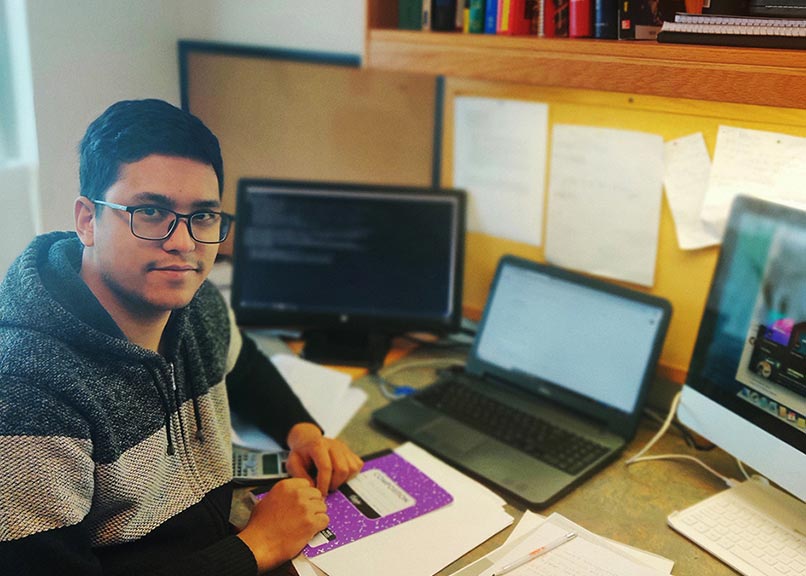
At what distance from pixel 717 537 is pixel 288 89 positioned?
1247 mm

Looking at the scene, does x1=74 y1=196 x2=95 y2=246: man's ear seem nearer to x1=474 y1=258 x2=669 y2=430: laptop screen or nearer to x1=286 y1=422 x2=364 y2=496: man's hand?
x1=286 y1=422 x2=364 y2=496: man's hand

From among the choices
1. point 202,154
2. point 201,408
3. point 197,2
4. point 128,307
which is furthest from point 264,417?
point 197,2

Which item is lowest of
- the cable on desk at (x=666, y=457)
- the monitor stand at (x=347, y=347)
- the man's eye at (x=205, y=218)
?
the cable on desk at (x=666, y=457)

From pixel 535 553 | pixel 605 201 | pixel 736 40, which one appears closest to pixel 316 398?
pixel 535 553

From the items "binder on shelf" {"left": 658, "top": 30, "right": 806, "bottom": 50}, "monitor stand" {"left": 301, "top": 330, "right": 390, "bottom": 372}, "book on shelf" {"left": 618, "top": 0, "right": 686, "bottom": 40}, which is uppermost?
"book on shelf" {"left": 618, "top": 0, "right": 686, "bottom": 40}

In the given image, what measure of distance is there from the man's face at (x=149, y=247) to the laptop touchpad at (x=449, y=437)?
52 centimetres

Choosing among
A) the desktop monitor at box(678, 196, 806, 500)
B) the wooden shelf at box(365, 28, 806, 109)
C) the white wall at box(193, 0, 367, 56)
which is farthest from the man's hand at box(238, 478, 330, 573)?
the white wall at box(193, 0, 367, 56)

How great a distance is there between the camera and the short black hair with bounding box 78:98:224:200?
77cm

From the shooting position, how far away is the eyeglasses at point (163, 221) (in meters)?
0.78

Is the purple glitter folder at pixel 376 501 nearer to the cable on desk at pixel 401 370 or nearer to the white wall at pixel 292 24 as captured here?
the cable on desk at pixel 401 370

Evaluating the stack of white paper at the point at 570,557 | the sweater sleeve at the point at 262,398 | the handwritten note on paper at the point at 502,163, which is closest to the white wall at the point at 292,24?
the handwritten note on paper at the point at 502,163

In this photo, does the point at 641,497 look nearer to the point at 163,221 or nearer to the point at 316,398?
the point at 316,398

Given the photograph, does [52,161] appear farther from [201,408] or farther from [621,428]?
[621,428]

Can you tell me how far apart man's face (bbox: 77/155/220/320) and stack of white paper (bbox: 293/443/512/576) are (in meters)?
0.37
